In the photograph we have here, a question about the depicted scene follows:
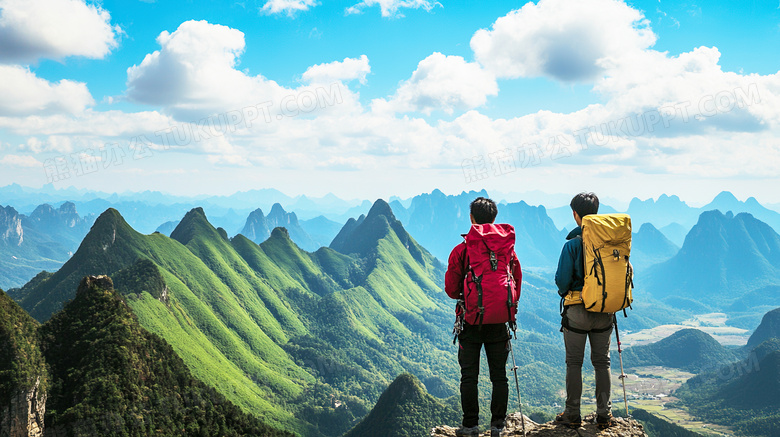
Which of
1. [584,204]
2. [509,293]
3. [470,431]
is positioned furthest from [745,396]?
[509,293]

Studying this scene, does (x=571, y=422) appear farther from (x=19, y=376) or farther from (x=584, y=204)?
(x=19, y=376)

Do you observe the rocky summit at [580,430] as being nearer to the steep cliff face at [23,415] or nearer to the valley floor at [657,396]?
the steep cliff face at [23,415]

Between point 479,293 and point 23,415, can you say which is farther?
point 23,415

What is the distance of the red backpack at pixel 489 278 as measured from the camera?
8953 mm

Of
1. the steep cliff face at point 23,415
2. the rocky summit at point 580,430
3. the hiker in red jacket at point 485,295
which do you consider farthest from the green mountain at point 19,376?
the hiker in red jacket at point 485,295

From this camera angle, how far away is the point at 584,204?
10.3m

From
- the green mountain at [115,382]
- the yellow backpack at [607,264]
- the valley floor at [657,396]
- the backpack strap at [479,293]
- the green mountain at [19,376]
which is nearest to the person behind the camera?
the backpack strap at [479,293]

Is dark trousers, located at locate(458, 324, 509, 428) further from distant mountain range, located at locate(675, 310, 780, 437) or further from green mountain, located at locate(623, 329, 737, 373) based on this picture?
green mountain, located at locate(623, 329, 737, 373)

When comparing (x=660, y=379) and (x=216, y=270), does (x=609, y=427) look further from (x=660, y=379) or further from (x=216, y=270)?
(x=660, y=379)

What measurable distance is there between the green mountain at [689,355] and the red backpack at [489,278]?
213m

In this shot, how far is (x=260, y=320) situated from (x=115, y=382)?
325ft

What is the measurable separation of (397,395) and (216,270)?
277 feet

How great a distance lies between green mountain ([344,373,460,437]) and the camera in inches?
2864

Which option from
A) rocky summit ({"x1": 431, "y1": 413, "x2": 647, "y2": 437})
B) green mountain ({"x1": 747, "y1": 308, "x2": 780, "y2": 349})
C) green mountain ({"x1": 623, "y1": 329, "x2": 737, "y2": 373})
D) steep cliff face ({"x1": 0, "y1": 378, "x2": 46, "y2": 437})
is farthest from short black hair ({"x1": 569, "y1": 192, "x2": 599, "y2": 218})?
green mountain ({"x1": 747, "y1": 308, "x2": 780, "y2": 349})
